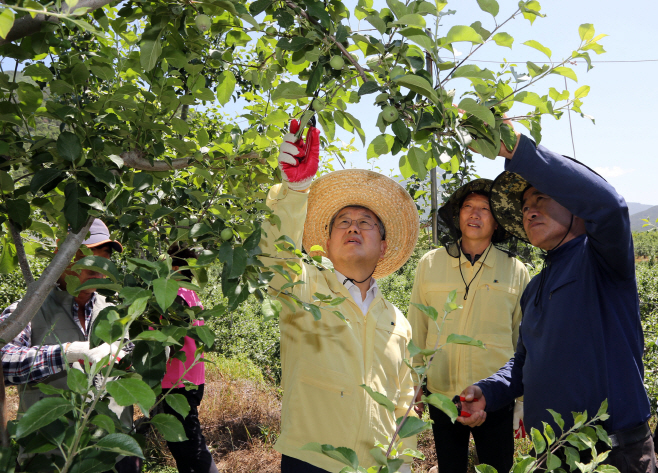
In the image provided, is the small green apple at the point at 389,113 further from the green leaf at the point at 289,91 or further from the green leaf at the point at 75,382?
the green leaf at the point at 75,382

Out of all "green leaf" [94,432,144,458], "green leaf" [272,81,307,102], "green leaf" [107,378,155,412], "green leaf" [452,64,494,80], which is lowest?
"green leaf" [94,432,144,458]

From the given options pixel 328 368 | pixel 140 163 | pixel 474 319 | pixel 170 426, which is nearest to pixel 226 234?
pixel 170 426

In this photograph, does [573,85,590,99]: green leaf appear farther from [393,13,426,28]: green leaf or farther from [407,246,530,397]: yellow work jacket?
[407,246,530,397]: yellow work jacket

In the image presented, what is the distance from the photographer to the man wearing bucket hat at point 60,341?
1808mm

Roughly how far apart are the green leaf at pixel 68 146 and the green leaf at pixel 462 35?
91cm

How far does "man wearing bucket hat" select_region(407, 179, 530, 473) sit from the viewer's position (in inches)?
104

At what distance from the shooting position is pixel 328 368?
192cm

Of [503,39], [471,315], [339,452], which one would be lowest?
[339,452]

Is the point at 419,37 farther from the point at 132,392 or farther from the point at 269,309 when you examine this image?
the point at 132,392

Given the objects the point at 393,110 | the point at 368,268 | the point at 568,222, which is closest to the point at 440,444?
the point at 368,268

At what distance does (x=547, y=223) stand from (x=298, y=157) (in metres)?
1.18

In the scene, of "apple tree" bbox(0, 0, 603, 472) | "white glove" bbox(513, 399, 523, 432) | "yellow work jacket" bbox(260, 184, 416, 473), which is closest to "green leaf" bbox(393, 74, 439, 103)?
"apple tree" bbox(0, 0, 603, 472)

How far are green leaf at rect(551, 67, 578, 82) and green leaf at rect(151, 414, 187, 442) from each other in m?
1.12

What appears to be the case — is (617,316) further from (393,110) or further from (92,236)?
(92,236)
